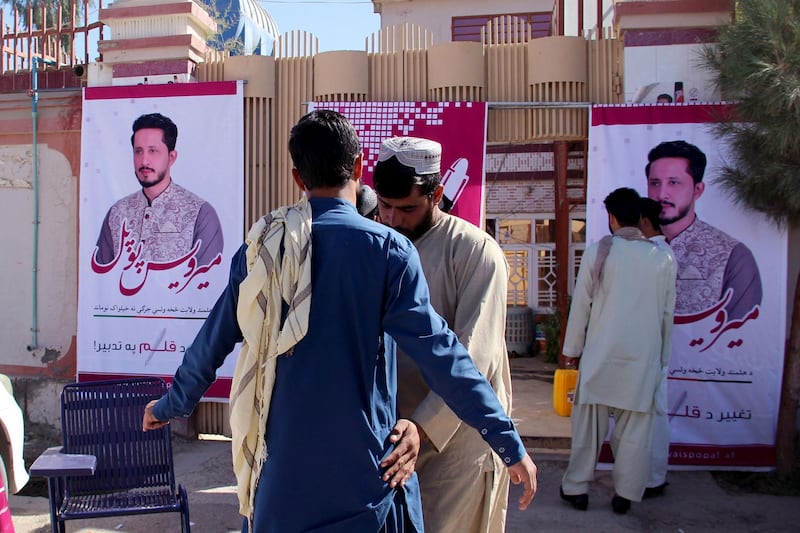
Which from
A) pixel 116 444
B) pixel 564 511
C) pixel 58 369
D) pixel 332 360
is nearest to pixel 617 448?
pixel 564 511

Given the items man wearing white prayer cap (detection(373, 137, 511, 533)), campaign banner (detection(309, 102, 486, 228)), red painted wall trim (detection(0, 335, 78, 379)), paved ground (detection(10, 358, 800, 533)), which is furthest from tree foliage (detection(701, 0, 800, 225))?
red painted wall trim (detection(0, 335, 78, 379))

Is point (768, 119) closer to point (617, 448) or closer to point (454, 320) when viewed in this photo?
point (617, 448)

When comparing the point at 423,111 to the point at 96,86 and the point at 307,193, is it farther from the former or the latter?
the point at 307,193

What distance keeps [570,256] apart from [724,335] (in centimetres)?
630

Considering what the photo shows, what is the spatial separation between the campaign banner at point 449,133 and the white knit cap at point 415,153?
292 centimetres

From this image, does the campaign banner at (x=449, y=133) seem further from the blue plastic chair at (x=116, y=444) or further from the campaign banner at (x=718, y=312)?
the blue plastic chair at (x=116, y=444)

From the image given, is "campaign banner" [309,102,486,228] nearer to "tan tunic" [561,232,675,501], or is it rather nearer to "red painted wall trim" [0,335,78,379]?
"tan tunic" [561,232,675,501]

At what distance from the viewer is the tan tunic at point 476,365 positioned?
2.39m

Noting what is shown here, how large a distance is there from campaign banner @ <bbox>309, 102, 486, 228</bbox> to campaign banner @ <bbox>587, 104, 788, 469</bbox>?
0.89 meters

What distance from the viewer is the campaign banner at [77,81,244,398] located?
583 cm

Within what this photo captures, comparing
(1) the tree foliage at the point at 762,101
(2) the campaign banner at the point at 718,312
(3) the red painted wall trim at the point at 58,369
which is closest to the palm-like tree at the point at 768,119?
(1) the tree foliage at the point at 762,101

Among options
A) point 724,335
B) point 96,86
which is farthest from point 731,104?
point 96,86

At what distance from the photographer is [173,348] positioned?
5.84 meters

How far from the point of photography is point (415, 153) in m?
2.39
